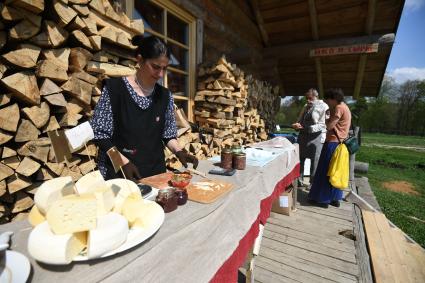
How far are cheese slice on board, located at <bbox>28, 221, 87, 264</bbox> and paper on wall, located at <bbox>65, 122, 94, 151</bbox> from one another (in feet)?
1.44

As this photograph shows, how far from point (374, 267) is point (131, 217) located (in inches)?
106

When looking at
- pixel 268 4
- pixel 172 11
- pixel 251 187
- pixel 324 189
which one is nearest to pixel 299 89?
pixel 268 4

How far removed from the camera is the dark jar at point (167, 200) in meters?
1.15

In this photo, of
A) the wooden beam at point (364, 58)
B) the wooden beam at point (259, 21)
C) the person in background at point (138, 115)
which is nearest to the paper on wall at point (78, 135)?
the person in background at point (138, 115)

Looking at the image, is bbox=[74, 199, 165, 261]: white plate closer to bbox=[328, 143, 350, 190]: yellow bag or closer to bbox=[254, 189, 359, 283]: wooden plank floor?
bbox=[254, 189, 359, 283]: wooden plank floor

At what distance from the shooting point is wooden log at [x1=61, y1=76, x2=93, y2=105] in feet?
6.62

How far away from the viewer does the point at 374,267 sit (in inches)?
94.5

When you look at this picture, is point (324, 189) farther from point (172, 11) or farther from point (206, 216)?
point (172, 11)

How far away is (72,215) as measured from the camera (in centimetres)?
72

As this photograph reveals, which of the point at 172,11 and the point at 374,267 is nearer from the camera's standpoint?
the point at 374,267

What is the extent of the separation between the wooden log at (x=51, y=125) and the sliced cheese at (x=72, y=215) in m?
1.52

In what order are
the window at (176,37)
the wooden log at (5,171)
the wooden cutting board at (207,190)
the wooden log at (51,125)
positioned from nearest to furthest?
the wooden cutting board at (207,190)
the wooden log at (5,171)
the wooden log at (51,125)
the window at (176,37)

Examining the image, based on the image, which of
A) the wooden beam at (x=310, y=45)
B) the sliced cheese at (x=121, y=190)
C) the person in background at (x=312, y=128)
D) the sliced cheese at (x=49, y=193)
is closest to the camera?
the sliced cheese at (x=49, y=193)

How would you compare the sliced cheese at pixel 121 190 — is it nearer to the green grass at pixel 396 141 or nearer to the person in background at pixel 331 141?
the person in background at pixel 331 141
